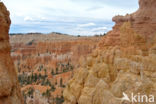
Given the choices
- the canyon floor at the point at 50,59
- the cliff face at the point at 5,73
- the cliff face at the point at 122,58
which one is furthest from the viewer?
the canyon floor at the point at 50,59

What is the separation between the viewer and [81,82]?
43.3 feet

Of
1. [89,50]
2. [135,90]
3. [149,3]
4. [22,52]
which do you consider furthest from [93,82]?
[22,52]

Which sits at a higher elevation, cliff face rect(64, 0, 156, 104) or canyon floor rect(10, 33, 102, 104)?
cliff face rect(64, 0, 156, 104)

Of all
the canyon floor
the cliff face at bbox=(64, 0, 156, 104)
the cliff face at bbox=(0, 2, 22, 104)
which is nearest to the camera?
the cliff face at bbox=(0, 2, 22, 104)

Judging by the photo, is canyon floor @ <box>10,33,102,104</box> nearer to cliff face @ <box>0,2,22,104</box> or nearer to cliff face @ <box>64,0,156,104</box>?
cliff face @ <box>64,0,156,104</box>

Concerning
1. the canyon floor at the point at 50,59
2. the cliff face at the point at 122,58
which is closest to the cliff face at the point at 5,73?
the cliff face at the point at 122,58

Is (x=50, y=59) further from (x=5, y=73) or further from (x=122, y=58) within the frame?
(x=5, y=73)

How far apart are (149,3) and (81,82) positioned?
25.0 feet

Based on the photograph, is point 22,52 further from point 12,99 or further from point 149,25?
point 12,99

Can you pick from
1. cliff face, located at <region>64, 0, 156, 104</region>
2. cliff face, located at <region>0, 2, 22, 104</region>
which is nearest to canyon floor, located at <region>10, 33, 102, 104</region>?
cliff face, located at <region>64, 0, 156, 104</region>

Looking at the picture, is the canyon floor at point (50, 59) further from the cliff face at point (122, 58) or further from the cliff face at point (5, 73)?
the cliff face at point (5, 73)

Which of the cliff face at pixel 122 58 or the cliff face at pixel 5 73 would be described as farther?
the cliff face at pixel 122 58

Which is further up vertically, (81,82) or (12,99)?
(12,99)

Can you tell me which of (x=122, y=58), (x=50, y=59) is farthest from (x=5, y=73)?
(x=50, y=59)
